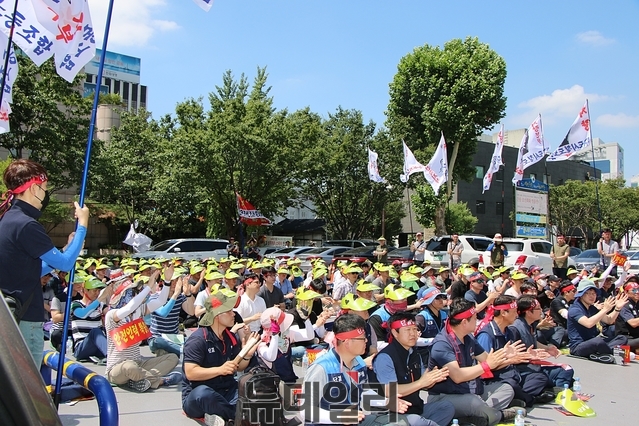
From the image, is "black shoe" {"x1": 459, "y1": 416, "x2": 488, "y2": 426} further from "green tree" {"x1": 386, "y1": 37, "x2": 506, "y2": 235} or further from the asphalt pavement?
"green tree" {"x1": 386, "y1": 37, "x2": 506, "y2": 235}

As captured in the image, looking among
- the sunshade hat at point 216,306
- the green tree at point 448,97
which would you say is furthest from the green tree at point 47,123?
the sunshade hat at point 216,306

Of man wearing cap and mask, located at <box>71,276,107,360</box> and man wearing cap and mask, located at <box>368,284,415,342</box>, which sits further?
man wearing cap and mask, located at <box>71,276,107,360</box>

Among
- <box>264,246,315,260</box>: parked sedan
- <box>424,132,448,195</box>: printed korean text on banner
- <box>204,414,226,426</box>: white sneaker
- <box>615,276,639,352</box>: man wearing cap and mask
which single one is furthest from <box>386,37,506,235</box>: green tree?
<box>204,414,226,426</box>: white sneaker

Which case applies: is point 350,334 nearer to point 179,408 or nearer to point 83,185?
point 83,185

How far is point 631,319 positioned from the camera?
10.0 meters

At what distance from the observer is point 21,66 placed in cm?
2195

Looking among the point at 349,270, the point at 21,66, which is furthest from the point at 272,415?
the point at 21,66

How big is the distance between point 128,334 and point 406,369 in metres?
3.68

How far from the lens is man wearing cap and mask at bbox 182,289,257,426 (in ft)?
16.5

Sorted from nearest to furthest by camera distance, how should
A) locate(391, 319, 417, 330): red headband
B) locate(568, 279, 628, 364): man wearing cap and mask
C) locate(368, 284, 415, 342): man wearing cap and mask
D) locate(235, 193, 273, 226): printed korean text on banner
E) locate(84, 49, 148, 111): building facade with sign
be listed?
locate(391, 319, 417, 330): red headband, locate(368, 284, 415, 342): man wearing cap and mask, locate(568, 279, 628, 364): man wearing cap and mask, locate(235, 193, 273, 226): printed korean text on banner, locate(84, 49, 148, 111): building facade with sign

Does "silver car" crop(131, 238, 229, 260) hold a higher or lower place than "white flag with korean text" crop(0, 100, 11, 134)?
lower

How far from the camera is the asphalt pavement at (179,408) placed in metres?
5.82

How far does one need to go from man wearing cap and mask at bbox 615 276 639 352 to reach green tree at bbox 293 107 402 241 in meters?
20.3

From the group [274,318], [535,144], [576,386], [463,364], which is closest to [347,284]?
[576,386]
